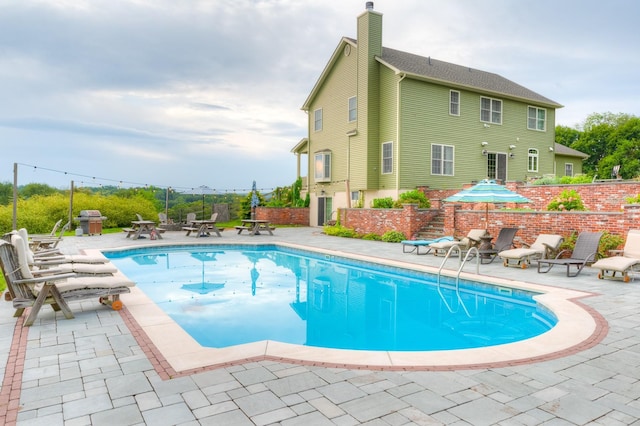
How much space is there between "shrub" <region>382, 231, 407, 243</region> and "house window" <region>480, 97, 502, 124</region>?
999 cm

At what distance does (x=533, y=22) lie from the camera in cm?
1534

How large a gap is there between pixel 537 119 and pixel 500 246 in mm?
16596

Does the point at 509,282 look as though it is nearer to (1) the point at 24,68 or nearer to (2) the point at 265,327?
(2) the point at 265,327

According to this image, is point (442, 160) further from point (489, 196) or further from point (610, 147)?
point (610, 147)

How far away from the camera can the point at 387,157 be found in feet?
68.9

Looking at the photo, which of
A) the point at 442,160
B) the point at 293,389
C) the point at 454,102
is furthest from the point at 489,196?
the point at 454,102

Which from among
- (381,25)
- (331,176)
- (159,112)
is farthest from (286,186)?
(381,25)

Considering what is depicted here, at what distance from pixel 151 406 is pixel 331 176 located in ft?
69.8

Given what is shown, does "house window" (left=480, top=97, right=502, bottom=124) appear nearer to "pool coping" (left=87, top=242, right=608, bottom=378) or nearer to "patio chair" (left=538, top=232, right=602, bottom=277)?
"patio chair" (left=538, top=232, right=602, bottom=277)

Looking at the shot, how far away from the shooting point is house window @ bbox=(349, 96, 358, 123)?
22.1m

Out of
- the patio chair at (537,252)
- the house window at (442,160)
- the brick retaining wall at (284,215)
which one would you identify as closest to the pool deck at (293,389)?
the patio chair at (537,252)

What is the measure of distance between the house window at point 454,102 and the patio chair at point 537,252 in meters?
12.4

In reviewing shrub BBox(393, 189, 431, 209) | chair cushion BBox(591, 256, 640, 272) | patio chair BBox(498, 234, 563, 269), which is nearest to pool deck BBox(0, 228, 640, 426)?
chair cushion BBox(591, 256, 640, 272)

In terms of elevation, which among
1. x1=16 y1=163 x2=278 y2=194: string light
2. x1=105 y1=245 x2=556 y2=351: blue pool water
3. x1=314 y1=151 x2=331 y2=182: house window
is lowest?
x1=105 y1=245 x2=556 y2=351: blue pool water
